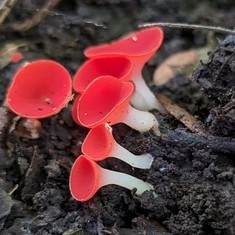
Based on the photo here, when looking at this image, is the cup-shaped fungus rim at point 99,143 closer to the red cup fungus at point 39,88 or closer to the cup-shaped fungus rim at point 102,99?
the cup-shaped fungus rim at point 102,99

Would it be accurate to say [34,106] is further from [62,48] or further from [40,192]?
[62,48]

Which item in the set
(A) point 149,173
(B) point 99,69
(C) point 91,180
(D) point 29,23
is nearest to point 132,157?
(A) point 149,173

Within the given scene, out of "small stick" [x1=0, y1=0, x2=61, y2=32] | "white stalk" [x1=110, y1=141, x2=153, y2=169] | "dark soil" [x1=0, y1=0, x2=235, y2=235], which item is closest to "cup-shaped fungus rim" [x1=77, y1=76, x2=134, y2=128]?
"white stalk" [x1=110, y1=141, x2=153, y2=169]

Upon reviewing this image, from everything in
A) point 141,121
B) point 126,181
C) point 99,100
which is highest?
point 99,100

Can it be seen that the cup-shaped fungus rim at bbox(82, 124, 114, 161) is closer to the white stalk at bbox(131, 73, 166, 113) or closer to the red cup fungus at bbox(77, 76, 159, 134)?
the red cup fungus at bbox(77, 76, 159, 134)

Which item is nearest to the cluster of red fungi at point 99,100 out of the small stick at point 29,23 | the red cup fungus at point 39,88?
the red cup fungus at point 39,88

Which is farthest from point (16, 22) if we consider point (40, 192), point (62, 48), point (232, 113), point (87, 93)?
point (232, 113)

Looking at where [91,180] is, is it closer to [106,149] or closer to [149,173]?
[106,149]

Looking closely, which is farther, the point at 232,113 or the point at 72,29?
the point at 72,29
